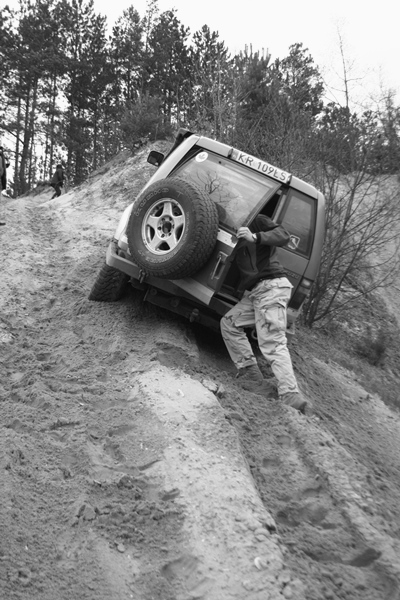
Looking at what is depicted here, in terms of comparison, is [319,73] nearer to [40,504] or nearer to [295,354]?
[295,354]

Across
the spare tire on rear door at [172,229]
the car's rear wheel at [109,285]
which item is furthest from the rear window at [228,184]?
the car's rear wheel at [109,285]

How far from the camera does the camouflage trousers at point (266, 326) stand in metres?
5.21

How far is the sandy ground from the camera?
118 inches

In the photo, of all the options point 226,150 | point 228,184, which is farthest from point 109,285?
point 226,150

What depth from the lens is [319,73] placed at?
12.2 meters

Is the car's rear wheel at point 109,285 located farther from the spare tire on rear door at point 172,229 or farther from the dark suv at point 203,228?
the spare tire on rear door at point 172,229

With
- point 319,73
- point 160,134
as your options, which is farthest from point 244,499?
point 160,134

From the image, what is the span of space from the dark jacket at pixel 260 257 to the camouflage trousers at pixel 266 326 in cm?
7

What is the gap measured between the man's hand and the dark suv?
0.79 ft

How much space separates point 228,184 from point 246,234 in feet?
3.24

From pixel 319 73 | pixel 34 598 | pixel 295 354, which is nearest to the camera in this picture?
pixel 34 598

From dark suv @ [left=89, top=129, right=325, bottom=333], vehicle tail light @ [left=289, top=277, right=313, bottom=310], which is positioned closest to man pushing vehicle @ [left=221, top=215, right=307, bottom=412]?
dark suv @ [left=89, top=129, right=325, bottom=333]

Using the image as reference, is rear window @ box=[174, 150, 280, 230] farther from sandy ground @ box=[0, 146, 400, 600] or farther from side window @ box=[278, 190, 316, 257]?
sandy ground @ box=[0, 146, 400, 600]

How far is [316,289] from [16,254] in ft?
17.4
